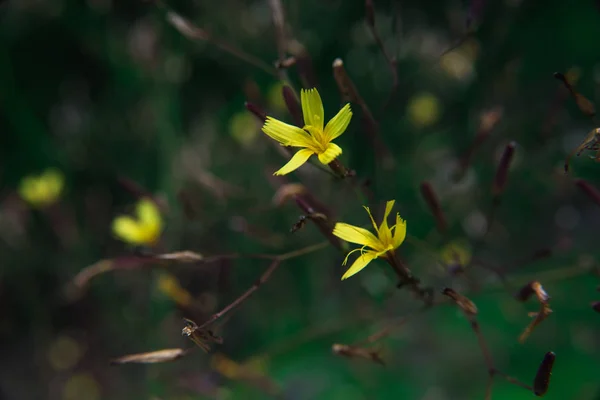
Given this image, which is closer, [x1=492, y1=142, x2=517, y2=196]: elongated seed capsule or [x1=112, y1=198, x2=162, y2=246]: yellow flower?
[x1=492, y1=142, x2=517, y2=196]: elongated seed capsule

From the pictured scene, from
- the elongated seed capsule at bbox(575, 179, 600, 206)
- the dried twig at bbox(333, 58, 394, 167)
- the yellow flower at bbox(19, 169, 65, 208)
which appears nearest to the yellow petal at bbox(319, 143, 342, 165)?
the dried twig at bbox(333, 58, 394, 167)

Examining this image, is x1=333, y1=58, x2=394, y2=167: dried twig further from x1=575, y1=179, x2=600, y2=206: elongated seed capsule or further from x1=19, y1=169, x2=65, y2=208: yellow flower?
x1=19, y1=169, x2=65, y2=208: yellow flower

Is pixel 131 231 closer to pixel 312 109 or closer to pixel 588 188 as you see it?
pixel 312 109

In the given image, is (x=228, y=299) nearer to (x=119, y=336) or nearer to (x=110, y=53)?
(x=119, y=336)

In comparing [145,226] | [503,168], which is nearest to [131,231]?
[145,226]

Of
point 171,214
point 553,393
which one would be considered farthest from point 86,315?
point 553,393

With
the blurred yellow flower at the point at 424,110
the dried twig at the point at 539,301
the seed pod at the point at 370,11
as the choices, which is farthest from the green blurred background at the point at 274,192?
the dried twig at the point at 539,301
